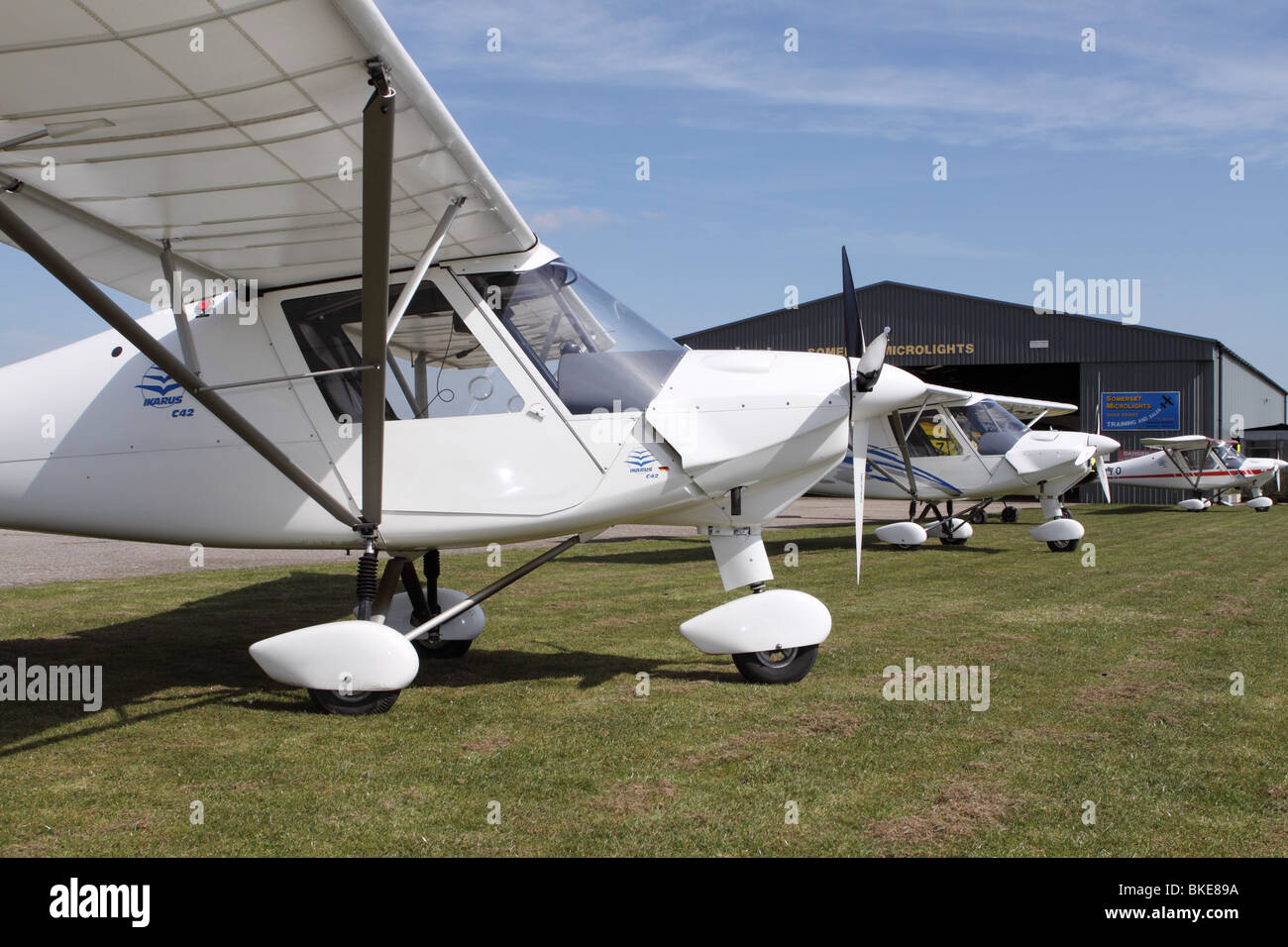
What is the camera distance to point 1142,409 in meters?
39.9

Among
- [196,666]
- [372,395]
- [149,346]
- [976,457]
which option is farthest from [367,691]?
[976,457]

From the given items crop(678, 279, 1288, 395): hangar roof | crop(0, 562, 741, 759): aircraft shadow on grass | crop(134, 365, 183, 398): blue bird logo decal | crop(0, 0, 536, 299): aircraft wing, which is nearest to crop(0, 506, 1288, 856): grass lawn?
crop(0, 562, 741, 759): aircraft shadow on grass

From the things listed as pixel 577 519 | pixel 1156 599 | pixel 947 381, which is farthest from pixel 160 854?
pixel 947 381

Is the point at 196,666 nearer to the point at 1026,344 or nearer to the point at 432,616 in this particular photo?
the point at 432,616

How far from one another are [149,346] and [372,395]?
3.58ft

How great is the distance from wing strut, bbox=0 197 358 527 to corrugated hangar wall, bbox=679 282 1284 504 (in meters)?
35.3

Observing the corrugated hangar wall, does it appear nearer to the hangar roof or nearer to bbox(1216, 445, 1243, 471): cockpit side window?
the hangar roof

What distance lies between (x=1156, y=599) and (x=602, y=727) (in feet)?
24.3

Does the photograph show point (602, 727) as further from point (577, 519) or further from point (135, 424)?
point (135, 424)

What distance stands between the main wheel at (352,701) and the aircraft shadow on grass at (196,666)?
0.26m

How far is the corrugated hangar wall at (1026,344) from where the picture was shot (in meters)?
39.5

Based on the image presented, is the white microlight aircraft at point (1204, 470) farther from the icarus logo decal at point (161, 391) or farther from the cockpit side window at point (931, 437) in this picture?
the icarus logo decal at point (161, 391)

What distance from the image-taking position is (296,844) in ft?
12.3

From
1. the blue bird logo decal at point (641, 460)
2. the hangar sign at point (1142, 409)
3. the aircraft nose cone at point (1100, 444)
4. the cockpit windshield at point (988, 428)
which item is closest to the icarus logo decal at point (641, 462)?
the blue bird logo decal at point (641, 460)
